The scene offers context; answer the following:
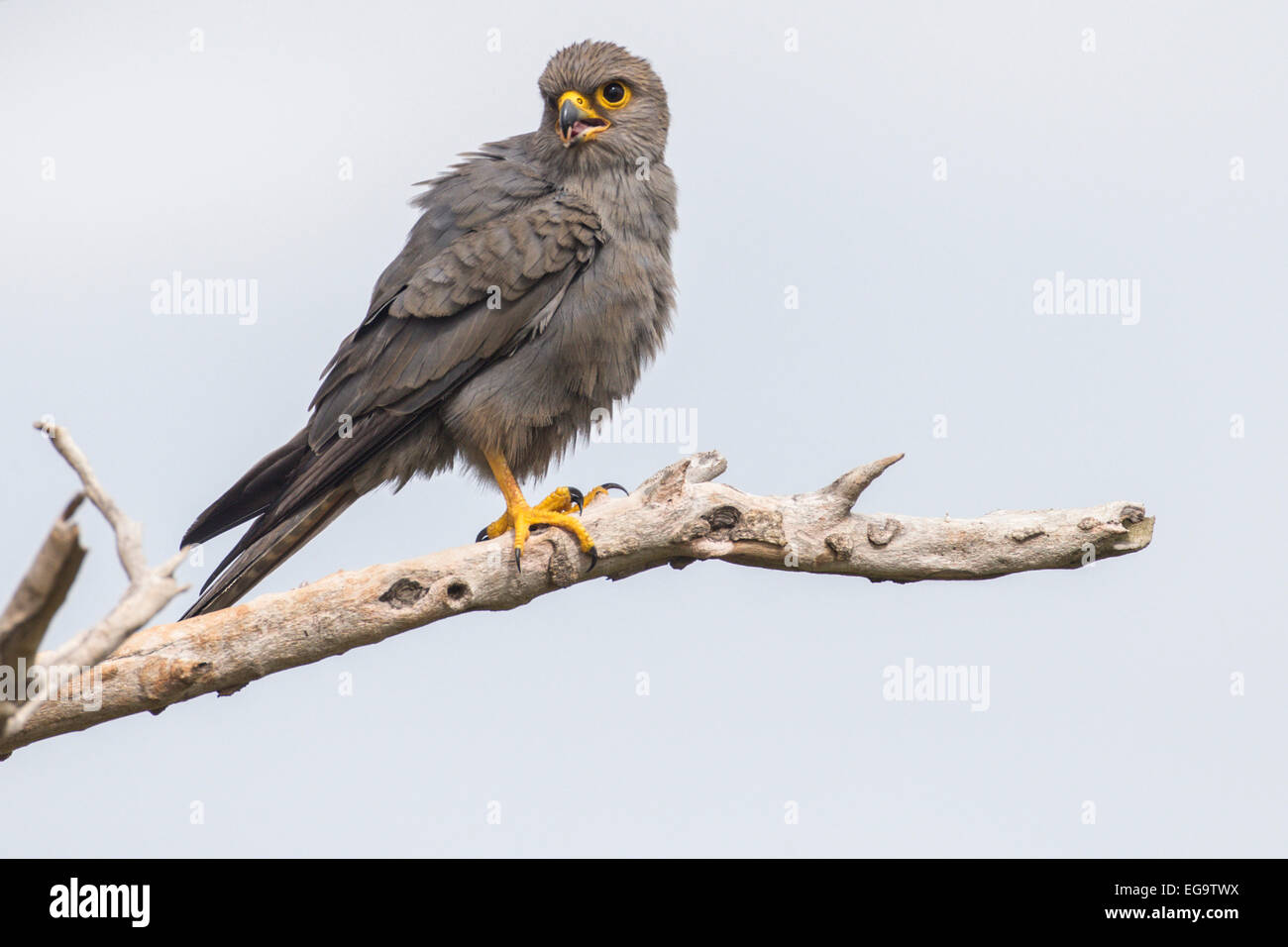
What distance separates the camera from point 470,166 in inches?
222

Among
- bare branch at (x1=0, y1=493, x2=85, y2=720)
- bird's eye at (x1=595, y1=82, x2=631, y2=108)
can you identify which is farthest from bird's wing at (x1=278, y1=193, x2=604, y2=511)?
bare branch at (x1=0, y1=493, x2=85, y2=720)

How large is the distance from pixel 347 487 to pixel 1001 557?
265 cm

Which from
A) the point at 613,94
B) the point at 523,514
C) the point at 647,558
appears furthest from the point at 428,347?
the point at 613,94

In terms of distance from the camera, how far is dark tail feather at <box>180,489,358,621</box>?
4809 millimetres

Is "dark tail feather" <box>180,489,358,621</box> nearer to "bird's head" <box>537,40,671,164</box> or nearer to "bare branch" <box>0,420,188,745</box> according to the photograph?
"bare branch" <box>0,420,188,745</box>

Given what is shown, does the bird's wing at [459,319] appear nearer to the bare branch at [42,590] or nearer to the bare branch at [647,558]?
the bare branch at [647,558]

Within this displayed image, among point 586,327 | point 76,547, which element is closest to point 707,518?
point 586,327

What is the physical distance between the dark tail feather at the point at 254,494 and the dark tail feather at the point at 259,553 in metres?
0.08

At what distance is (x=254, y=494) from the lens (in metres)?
5.25

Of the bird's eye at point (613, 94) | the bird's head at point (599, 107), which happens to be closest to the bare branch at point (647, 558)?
the bird's head at point (599, 107)

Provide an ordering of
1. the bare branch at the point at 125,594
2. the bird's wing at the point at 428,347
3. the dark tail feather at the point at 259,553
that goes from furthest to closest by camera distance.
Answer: the bird's wing at the point at 428,347
the dark tail feather at the point at 259,553
the bare branch at the point at 125,594

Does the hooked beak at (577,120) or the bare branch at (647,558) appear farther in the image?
the hooked beak at (577,120)

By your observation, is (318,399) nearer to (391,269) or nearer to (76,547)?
(391,269)

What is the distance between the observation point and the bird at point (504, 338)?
5.05 meters
